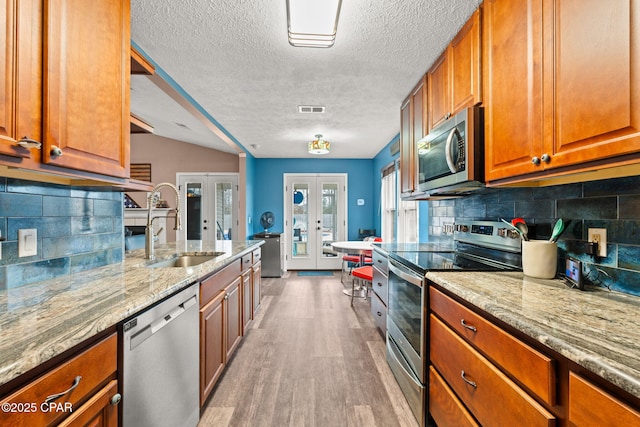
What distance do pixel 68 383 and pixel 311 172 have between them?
5416 mm

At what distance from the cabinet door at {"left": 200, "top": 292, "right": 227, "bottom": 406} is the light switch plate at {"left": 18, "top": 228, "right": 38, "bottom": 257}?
786mm

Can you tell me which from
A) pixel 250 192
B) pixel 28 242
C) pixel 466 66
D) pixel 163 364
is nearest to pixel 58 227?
pixel 28 242

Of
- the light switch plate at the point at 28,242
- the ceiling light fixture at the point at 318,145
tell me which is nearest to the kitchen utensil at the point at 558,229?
the light switch plate at the point at 28,242

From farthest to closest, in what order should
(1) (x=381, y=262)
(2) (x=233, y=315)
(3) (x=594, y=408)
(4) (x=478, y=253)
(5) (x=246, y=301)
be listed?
(5) (x=246, y=301) → (1) (x=381, y=262) → (2) (x=233, y=315) → (4) (x=478, y=253) → (3) (x=594, y=408)

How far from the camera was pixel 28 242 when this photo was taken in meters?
1.22

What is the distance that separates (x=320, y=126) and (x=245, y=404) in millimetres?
3144

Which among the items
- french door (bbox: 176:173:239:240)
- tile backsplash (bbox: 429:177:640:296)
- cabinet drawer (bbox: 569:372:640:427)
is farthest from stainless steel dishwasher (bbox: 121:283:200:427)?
french door (bbox: 176:173:239:240)

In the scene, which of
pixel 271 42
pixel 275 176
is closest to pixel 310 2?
pixel 271 42

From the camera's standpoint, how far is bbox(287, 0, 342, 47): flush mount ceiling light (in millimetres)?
1531

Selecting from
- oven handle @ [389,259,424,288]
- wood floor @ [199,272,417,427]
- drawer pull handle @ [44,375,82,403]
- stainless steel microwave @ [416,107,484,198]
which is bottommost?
wood floor @ [199,272,417,427]

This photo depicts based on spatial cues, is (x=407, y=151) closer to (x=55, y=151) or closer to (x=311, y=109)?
(x=311, y=109)

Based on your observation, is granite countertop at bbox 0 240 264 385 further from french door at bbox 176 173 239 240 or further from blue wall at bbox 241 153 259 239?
french door at bbox 176 173 239 240

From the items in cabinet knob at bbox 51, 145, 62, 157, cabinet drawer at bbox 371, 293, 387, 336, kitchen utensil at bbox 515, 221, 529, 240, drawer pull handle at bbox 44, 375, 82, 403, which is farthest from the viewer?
cabinet drawer at bbox 371, 293, 387, 336

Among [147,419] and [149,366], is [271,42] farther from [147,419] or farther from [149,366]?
[147,419]
